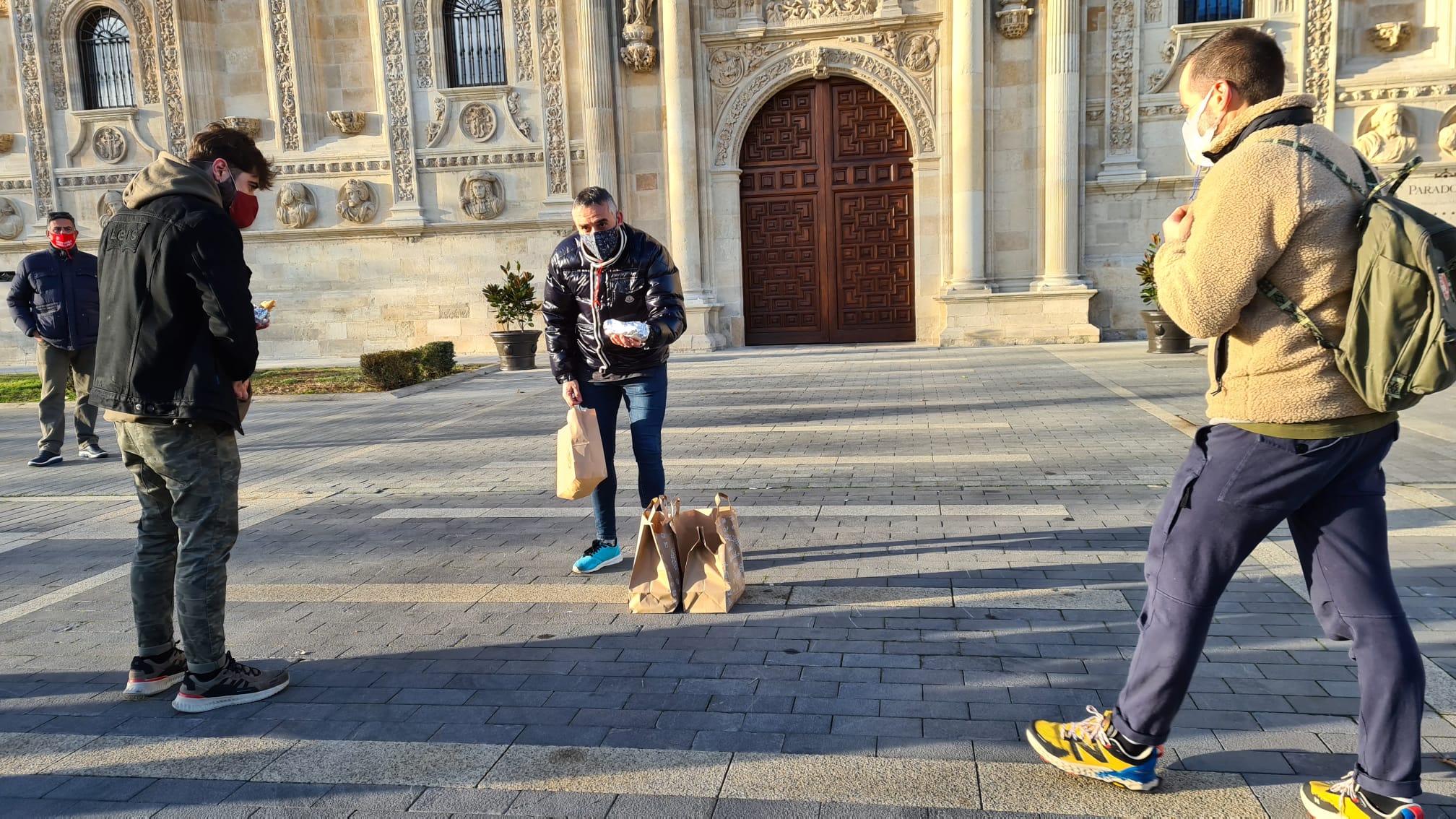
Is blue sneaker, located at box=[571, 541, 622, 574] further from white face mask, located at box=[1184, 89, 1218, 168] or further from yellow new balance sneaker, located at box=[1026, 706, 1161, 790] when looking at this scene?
white face mask, located at box=[1184, 89, 1218, 168]

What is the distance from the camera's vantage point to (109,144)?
19984mm

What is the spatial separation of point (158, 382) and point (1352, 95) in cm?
1892

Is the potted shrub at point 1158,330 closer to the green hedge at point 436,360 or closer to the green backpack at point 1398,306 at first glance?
the green hedge at point 436,360

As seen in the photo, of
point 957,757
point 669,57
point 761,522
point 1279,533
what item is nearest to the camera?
point 957,757

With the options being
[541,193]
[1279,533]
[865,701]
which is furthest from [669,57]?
[865,701]

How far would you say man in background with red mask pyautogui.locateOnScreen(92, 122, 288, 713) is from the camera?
3.24 m

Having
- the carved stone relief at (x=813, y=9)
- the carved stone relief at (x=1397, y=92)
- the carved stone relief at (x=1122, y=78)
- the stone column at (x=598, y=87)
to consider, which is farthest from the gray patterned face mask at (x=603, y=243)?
the carved stone relief at (x=1397, y=92)

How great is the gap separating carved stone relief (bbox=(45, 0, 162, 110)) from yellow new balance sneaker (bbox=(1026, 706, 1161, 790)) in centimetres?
2262

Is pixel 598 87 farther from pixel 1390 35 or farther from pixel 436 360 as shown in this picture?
pixel 1390 35

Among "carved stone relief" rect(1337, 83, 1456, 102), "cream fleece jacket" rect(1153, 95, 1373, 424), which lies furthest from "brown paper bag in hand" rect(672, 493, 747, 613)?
"carved stone relief" rect(1337, 83, 1456, 102)

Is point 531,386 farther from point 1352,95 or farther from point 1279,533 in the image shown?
point 1352,95

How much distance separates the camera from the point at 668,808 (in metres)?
2.65

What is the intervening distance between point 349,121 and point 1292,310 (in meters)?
20.2

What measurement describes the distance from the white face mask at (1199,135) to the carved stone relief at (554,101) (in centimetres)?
1687
